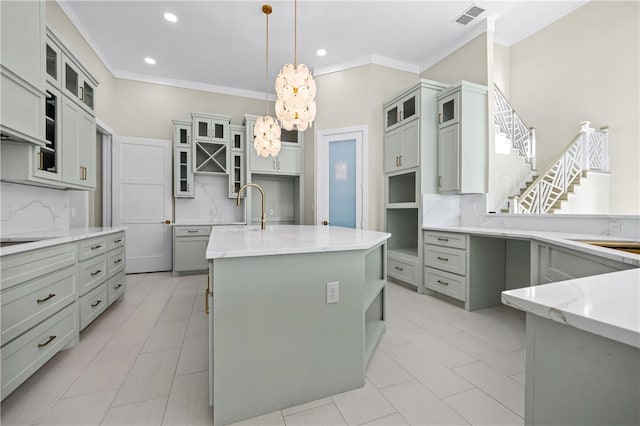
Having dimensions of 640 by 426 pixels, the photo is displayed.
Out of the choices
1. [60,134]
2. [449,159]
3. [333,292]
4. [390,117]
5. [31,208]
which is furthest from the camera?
[390,117]

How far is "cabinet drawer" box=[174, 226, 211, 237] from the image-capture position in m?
4.50

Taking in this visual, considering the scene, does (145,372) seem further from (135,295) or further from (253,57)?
(253,57)

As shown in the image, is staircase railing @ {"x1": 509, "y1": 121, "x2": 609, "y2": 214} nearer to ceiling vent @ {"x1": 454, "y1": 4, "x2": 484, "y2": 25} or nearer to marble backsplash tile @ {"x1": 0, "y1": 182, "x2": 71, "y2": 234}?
ceiling vent @ {"x1": 454, "y1": 4, "x2": 484, "y2": 25}

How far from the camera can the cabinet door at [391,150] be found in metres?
4.08

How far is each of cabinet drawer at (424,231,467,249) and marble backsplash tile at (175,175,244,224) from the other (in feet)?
10.6

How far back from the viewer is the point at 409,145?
383cm

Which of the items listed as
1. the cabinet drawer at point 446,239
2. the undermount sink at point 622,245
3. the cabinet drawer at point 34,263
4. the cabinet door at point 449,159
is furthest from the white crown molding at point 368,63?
the cabinet drawer at point 34,263

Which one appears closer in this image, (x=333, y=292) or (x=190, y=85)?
(x=333, y=292)

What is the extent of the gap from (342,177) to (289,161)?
1062 mm

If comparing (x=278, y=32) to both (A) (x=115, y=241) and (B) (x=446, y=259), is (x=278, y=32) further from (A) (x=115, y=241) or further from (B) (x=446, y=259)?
(B) (x=446, y=259)

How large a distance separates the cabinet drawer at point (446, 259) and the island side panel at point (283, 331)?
6.20 feet

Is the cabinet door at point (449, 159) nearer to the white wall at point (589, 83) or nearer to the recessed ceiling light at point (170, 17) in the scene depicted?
the white wall at point (589, 83)

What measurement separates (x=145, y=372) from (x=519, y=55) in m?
6.57

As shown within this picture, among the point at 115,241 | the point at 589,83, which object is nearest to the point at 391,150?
the point at 589,83
